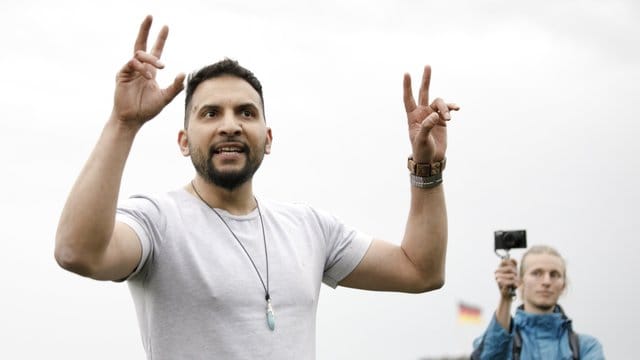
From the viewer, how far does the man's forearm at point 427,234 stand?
4.81 metres

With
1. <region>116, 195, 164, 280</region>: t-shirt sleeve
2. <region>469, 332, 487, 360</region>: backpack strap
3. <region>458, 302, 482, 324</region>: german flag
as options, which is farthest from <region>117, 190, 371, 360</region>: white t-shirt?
<region>458, 302, 482, 324</region>: german flag

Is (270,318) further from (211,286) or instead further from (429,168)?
(429,168)

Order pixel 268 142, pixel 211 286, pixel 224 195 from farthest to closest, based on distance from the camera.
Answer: pixel 268 142, pixel 224 195, pixel 211 286

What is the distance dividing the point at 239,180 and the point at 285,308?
56 centimetres

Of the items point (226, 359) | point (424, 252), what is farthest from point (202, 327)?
point (424, 252)

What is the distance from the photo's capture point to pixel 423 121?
4.68 metres

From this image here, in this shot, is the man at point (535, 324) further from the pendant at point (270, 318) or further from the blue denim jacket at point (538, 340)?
the pendant at point (270, 318)

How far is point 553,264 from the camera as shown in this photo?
7.98 m

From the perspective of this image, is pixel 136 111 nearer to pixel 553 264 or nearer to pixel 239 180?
pixel 239 180

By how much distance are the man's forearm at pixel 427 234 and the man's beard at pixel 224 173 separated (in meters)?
0.88

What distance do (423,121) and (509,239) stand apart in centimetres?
367

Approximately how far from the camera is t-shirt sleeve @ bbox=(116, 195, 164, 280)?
13.2 ft

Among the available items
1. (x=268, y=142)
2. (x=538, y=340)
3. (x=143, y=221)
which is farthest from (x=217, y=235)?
(x=538, y=340)

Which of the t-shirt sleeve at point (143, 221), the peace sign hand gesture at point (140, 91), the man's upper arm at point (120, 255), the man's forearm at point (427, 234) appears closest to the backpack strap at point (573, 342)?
the man's forearm at point (427, 234)
